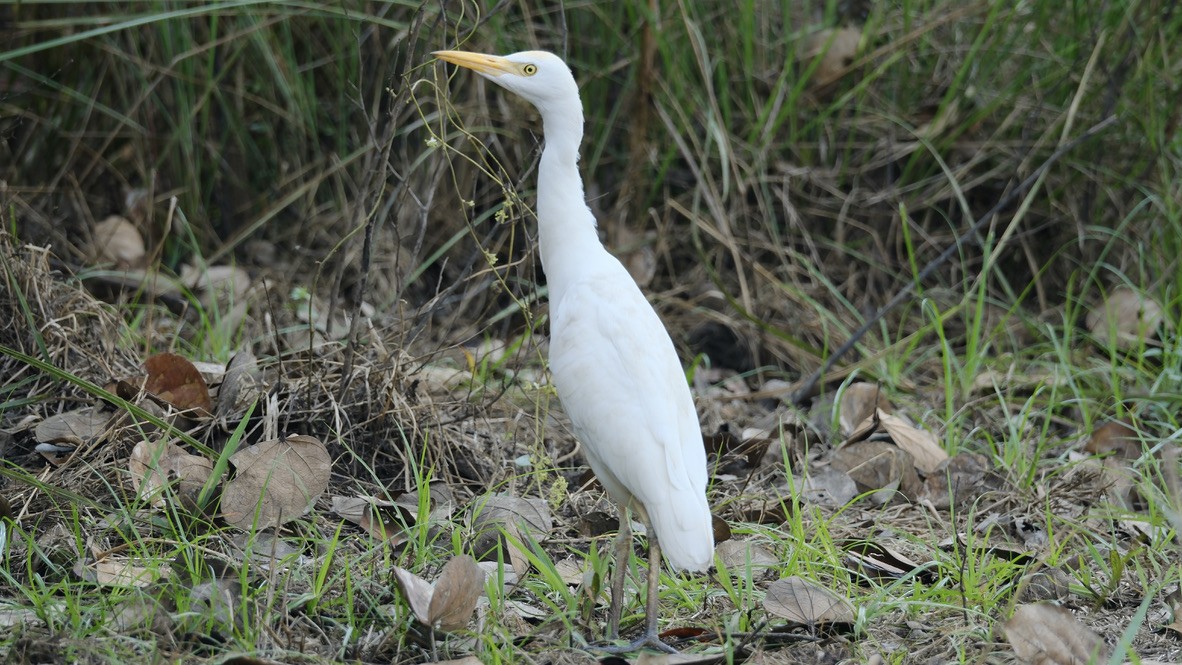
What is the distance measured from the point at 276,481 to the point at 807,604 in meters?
1.16

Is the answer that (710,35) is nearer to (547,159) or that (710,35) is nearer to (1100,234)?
(1100,234)

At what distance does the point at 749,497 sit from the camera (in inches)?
115

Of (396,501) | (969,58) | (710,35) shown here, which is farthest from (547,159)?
(969,58)

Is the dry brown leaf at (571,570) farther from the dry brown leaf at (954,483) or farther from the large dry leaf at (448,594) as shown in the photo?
the dry brown leaf at (954,483)

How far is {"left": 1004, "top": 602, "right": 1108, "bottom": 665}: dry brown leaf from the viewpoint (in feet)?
6.70

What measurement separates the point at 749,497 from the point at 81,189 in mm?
2890

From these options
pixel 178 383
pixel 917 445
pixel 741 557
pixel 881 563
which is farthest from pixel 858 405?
pixel 178 383

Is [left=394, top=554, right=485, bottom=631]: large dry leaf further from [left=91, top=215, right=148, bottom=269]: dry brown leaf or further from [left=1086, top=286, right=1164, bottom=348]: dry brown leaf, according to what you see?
[left=1086, top=286, right=1164, bottom=348]: dry brown leaf

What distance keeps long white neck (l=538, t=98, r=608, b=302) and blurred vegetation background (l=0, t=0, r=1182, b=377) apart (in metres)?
1.48

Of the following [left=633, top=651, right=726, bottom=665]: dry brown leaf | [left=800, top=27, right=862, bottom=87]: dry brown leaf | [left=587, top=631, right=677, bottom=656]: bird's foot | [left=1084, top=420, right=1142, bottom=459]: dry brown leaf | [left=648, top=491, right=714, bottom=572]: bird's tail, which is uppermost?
[left=800, top=27, right=862, bottom=87]: dry brown leaf

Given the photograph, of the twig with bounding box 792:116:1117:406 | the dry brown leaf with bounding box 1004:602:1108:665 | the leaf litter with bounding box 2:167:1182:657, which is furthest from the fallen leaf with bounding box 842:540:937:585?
the twig with bounding box 792:116:1117:406

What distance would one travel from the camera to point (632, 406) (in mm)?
2340

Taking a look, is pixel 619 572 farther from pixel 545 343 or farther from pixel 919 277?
pixel 919 277

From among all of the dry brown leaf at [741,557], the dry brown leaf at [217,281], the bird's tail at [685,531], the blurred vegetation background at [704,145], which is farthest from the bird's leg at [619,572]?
the dry brown leaf at [217,281]
